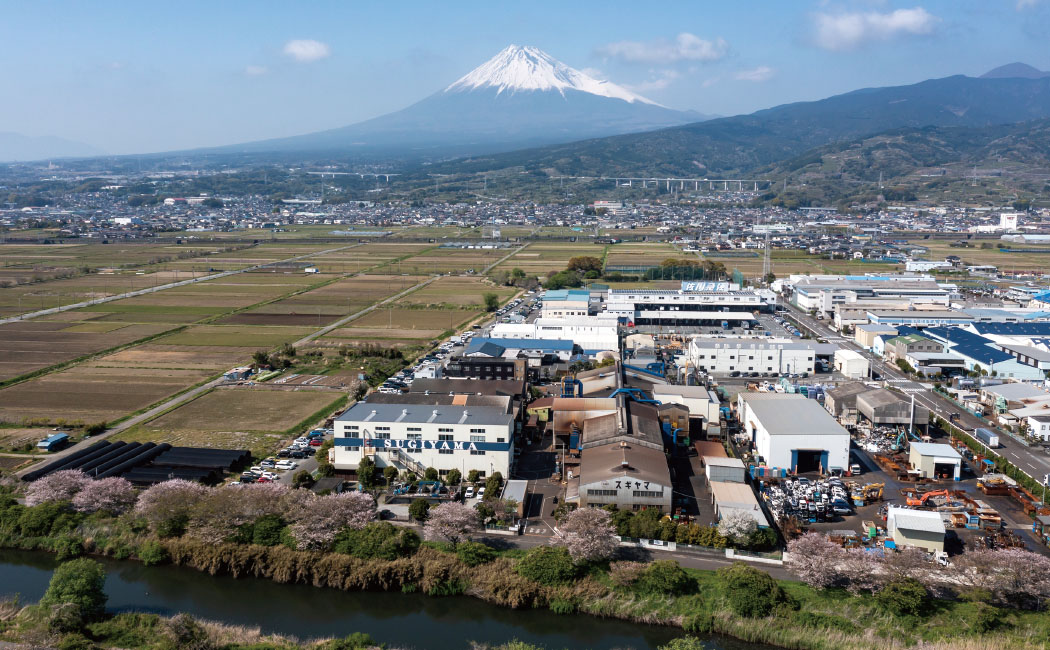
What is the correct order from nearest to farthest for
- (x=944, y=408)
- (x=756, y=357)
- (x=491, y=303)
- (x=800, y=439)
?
(x=800, y=439) → (x=944, y=408) → (x=756, y=357) → (x=491, y=303)

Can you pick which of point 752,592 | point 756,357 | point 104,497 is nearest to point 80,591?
point 104,497

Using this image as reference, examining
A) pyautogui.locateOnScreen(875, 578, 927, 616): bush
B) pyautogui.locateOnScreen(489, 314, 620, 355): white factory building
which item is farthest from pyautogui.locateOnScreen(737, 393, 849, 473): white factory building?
pyautogui.locateOnScreen(489, 314, 620, 355): white factory building

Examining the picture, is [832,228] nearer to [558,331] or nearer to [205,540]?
[558,331]

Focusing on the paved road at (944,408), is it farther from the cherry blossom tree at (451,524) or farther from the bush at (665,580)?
the cherry blossom tree at (451,524)

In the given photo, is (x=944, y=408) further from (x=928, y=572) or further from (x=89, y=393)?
(x=89, y=393)

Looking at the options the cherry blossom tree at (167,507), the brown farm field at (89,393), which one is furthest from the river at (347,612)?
the brown farm field at (89,393)

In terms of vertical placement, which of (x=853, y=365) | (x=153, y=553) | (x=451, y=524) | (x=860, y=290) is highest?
(x=860, y=290)

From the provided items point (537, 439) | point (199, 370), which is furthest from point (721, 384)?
point (199, 370)
